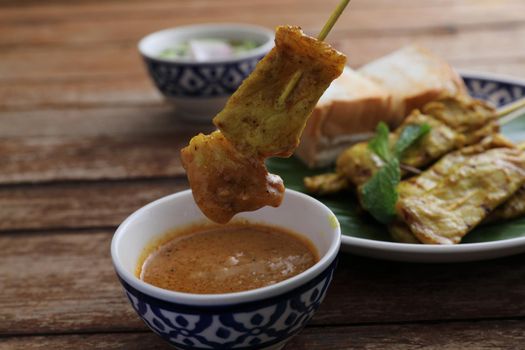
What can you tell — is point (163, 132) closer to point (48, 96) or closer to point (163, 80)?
point (163, 80)

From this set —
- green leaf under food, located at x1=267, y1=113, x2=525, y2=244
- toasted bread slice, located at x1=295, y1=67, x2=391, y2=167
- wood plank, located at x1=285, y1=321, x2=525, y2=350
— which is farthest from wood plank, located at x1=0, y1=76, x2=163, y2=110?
wood plank, located at x1=285, y1=321, x2=525, y2=350

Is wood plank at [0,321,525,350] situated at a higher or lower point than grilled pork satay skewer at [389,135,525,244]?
lower

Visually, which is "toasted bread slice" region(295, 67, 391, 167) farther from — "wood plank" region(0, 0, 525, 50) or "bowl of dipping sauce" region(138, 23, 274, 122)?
"wood plank" region(0, 0, 525, 50)

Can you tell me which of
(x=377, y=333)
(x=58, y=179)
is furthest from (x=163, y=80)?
(x=377, y=333)

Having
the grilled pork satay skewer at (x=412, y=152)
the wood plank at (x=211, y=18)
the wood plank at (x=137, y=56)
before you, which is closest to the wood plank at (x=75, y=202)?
the grilled pork satay skewer at (x=412, y=152)

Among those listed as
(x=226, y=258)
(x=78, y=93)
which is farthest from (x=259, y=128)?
(x=78, y=93)

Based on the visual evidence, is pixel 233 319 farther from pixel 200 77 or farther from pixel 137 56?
pixel 137 56
